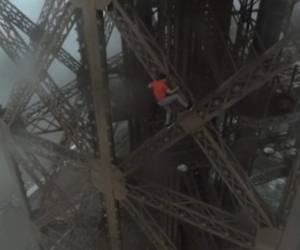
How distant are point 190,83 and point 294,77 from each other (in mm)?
3179

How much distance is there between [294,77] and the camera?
1037 cm

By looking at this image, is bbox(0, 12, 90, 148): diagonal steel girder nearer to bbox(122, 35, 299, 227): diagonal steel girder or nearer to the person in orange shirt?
bbox(122, 35, 299, 227): diagonal steel girder

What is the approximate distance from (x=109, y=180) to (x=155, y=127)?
2.62m

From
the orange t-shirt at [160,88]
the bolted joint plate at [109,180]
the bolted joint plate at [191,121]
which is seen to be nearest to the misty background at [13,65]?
the bolted joint plate at [109,180]

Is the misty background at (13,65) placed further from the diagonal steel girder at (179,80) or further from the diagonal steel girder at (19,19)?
the diagonal steel girder at (179,80)

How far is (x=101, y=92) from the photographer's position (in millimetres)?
5574

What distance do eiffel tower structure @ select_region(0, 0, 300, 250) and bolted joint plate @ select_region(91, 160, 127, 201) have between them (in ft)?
0.07

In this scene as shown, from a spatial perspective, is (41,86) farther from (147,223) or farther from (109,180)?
(147,223)

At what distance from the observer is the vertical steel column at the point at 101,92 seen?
5.06 m

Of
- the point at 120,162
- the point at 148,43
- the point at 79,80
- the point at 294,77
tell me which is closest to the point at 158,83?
the point at 148,43

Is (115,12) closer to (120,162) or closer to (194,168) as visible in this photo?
(120,162)

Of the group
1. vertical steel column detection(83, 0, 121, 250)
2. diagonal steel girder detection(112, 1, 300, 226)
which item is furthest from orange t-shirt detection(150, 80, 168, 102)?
vertical steel column detection(83, 0, 121, 250)

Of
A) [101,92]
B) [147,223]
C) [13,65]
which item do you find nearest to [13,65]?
[13,65]

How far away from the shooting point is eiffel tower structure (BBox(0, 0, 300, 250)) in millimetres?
5281
